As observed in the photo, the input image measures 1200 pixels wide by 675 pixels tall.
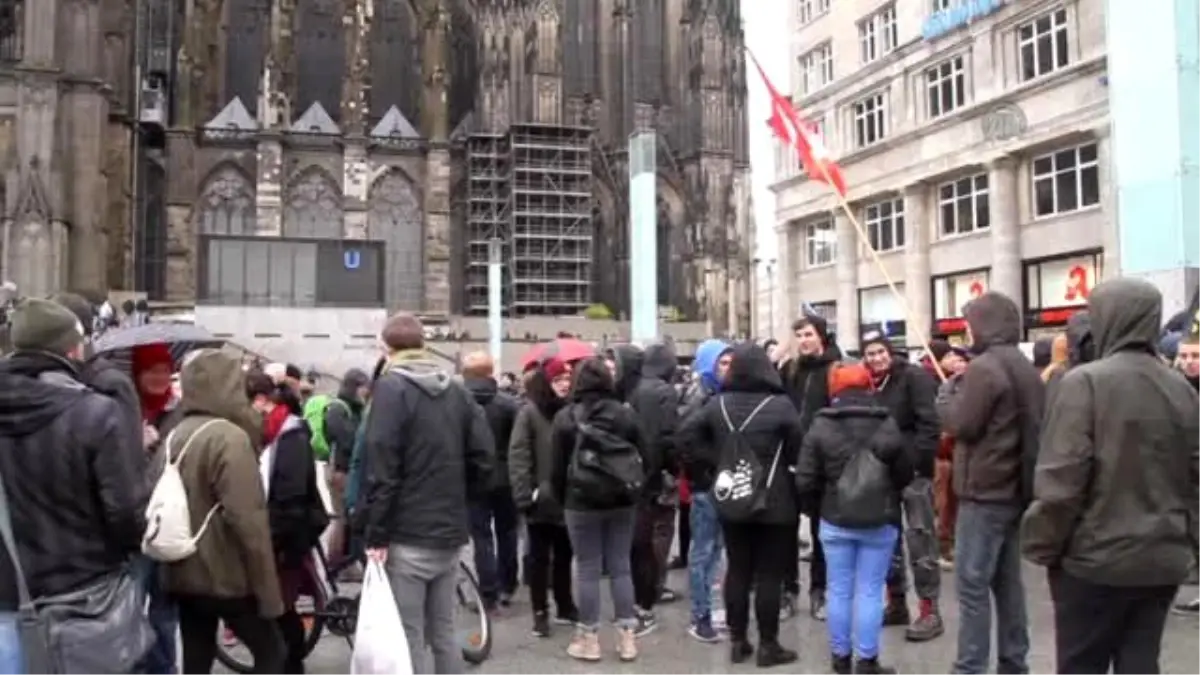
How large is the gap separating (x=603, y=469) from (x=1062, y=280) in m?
22.6

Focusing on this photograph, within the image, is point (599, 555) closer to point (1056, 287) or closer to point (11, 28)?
point (1056, 287)

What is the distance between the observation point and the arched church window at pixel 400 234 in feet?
131

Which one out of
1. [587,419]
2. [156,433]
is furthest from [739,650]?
[156,433]

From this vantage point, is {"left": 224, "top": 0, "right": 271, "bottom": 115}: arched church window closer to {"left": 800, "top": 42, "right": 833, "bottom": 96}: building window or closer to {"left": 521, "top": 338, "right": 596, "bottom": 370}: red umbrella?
{"left": 800, "top": 42, "right": 833, "bottom": 96}: building window

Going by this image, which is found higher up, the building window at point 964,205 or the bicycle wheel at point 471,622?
the building window at point 964,205

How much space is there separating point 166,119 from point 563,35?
1473 cm

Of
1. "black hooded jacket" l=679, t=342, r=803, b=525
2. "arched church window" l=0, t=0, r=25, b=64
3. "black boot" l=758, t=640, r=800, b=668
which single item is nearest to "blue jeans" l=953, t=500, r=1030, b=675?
"black hooded jacket" l=679, t=342, r=803, b=525

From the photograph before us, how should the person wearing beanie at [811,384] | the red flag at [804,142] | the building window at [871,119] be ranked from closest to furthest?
1. the person wearing beanie at [811,384]
2. the red flag at [804,142]
3. the building window at [871,119]

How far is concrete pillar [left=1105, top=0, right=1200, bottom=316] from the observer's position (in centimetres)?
924

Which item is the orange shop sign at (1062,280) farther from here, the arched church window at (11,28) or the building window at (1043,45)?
the arched church window at (11,28)

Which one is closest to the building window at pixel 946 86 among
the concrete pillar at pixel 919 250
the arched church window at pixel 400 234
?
the concrete pillar at pixel 919 250

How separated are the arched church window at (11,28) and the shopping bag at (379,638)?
1263 inches

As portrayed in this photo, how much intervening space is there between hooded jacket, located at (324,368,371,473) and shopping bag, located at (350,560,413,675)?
13.6 ft

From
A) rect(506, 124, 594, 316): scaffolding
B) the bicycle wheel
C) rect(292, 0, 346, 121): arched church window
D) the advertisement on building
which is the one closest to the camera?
the bicycle wheel
